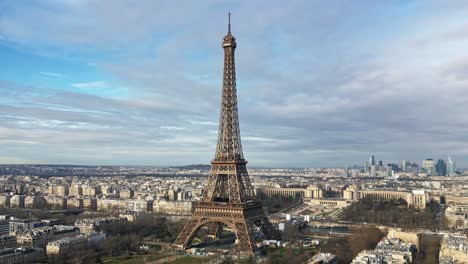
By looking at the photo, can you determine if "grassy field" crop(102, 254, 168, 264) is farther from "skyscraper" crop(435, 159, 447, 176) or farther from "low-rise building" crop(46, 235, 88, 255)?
"skyscraper" crop(435, 159, 447, 176)

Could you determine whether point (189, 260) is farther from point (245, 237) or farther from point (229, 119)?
point (229, 119)

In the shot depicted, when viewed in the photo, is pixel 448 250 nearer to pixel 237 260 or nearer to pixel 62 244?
pixel 237 260

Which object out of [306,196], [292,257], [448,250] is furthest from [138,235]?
[306,196]

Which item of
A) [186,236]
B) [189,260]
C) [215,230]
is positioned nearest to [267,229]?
[215,230]

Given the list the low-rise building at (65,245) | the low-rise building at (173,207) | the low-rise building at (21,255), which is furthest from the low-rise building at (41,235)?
the low-rise building at (173,207)

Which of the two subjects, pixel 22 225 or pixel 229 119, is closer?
pixel 229 119

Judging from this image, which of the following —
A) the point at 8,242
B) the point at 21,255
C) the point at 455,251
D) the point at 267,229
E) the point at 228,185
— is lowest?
the point at 21,255

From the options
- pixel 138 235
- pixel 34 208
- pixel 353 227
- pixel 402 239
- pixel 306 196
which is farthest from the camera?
pixel 306 196

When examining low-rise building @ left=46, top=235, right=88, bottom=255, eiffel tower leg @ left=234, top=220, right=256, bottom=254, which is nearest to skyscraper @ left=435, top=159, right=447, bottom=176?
eiffel tower leg @ left=234, top=220, right=256, bottom=254
